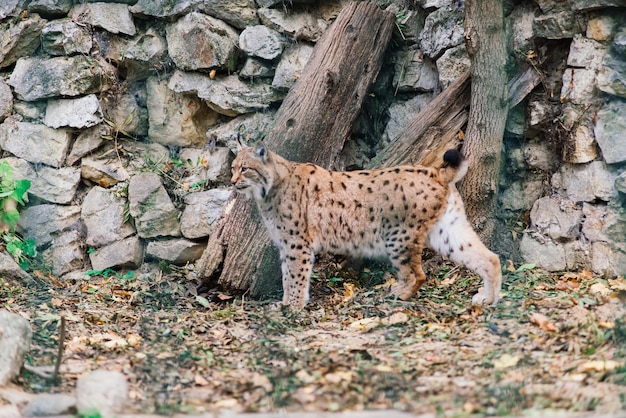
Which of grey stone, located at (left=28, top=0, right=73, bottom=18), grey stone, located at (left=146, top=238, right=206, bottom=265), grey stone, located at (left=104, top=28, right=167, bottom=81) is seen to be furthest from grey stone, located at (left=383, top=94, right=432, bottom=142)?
grey stone, located at (left=28, top=0, right=73, bottom=18)

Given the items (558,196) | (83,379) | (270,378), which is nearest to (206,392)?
(270,378)

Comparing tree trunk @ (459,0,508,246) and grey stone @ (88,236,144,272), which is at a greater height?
tree trunk @ (459,0,508,246)

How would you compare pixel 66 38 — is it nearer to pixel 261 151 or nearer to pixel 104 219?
pixel 104 219

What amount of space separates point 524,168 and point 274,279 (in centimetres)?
278

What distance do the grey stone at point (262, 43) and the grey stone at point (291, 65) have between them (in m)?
0.11

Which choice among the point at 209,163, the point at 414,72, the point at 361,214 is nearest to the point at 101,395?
the point at 361,214

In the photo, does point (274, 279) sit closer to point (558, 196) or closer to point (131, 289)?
point (131, 289)

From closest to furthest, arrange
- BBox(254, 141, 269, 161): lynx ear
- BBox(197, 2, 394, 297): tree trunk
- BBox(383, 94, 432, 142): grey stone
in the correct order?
BBox(254, 141, 269, 161): lynx ear → BBox(197, 2, 394, 297): tree trunk → BBox(383, 94, 432, 142): grey stone

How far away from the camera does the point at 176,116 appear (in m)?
9.14

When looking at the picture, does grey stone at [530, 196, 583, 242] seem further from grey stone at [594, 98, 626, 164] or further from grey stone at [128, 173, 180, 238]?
grey stone at [128, 173, 180, 238]

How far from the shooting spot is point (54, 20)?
29.9 ft

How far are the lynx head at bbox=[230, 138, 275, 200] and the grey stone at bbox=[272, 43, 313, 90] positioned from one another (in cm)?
165

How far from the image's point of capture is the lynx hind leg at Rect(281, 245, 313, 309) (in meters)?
7.27

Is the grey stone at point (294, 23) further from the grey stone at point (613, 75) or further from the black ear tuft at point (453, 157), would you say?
the grey stone at point (613, 75)
